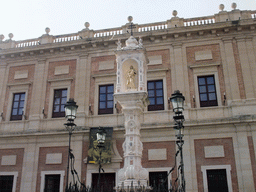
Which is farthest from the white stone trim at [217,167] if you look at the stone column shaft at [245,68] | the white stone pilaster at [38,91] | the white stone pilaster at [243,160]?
the white stone pilaster at [38,91]

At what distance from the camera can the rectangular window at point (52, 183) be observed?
51.5 ft

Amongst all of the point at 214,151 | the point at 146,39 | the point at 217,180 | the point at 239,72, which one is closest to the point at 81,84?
the point at 146,39

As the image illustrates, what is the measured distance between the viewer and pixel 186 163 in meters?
14.5

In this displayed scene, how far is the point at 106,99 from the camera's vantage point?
55.7 feet

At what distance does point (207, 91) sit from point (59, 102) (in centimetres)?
898

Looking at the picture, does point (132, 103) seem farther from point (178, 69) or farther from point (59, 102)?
point (59, 102)

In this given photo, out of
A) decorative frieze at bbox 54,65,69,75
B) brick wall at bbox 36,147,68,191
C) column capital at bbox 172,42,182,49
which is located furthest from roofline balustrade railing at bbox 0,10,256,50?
brick wall at bbox 36,147,68,191

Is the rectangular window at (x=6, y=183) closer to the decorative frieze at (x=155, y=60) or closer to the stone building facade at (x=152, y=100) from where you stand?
the stone building facade at (x=152, y=100)

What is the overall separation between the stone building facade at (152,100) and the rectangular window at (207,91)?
0.18ft

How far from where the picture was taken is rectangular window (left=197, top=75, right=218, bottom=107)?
15624mm

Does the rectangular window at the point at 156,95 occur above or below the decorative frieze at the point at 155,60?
below

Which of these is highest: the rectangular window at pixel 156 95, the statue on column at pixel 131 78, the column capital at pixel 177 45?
the column capital at pixel 177 45

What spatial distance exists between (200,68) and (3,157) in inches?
508

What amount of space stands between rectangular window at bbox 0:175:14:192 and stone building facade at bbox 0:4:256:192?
5.5 inches
